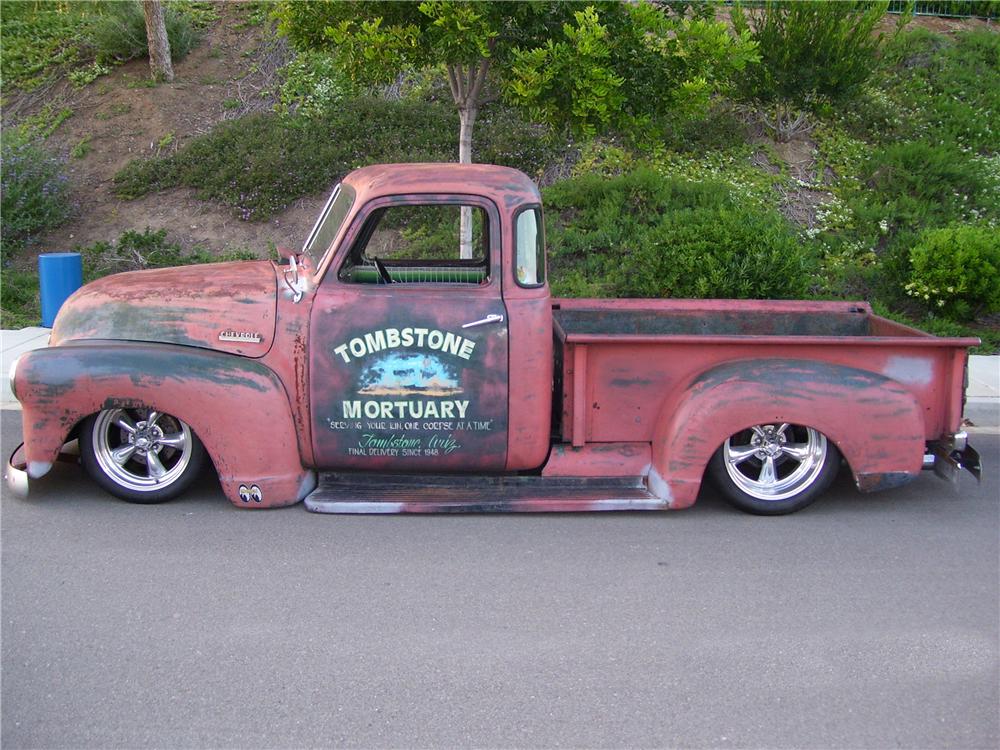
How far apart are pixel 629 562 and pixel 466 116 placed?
505 centimetres

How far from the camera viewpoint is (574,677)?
3.88m

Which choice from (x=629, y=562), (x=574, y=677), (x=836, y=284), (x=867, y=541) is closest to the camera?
(x=574, y=677)

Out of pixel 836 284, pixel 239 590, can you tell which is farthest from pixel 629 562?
pixel 836 284

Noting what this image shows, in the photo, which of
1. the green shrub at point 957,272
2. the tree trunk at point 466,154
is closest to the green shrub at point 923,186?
the green shrub at point 957,272

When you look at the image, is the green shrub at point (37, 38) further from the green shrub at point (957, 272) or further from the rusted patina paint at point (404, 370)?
the green shrub at point (957, 272)

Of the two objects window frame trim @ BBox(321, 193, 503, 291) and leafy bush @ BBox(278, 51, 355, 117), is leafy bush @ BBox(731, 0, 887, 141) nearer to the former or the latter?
leafy bush @ BBox(278, 51, 355, 117)

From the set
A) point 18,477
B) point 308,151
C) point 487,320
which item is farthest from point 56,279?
point 487,320

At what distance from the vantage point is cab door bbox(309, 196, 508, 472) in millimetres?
5238

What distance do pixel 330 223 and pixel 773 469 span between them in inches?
113

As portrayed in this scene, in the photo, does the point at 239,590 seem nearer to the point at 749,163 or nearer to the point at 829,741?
the point at 829,741

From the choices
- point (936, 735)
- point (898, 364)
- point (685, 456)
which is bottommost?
point (936, 735)

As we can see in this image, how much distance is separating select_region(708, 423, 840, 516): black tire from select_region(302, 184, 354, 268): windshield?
2.46 metres

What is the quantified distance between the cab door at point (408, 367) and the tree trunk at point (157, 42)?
414 inches

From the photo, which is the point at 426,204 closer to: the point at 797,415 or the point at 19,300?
the point at 797,415
